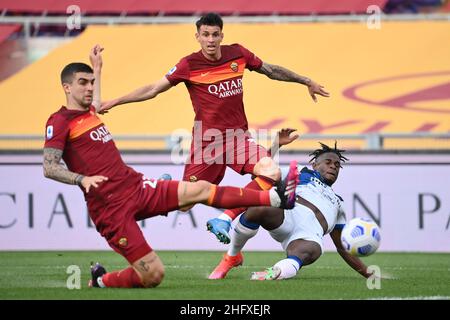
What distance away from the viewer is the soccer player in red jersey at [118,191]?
8922 millimetres

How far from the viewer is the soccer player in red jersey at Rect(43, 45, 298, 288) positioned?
29.3 feet

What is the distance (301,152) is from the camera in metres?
15.9

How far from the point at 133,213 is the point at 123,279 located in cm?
56

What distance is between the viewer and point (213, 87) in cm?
1095

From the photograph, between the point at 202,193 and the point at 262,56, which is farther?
the point at 262,56

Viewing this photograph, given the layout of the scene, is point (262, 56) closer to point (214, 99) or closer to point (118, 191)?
point (214, 99)

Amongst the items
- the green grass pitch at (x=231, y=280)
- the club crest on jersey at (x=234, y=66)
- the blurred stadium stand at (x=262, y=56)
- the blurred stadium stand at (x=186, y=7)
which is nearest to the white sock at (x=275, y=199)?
the green grass pitch at (x=231, y=280)

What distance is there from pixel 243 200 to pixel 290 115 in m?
10.0

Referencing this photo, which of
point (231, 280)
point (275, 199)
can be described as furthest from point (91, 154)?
point (231, 280)

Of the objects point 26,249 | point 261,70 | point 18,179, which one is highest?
point 261,70

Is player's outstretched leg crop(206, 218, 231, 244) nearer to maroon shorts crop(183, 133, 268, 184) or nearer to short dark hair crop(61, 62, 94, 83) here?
maroon shorts crop(183, 133, 268, 184)

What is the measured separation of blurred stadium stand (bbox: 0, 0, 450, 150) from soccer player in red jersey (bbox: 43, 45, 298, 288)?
7.36 m
